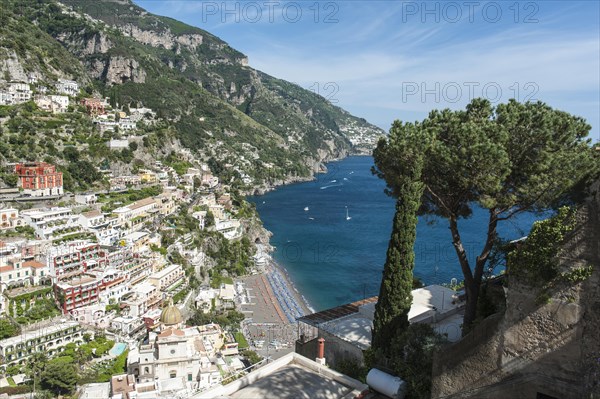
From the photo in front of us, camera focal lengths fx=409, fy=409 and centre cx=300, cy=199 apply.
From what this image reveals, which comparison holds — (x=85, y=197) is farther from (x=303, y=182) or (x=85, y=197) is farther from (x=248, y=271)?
(x=303, y=182)

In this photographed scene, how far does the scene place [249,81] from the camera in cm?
16162

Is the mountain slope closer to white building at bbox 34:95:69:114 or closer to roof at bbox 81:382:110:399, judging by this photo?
white building at bbox 34:95:69:114

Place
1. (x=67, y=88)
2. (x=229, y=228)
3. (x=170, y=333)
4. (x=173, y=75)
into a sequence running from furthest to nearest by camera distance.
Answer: (x=173, y=75), (x=67, y=88), (x=229, y=228), (x=170, y=333)

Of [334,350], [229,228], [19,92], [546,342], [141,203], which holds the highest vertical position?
[19,92]

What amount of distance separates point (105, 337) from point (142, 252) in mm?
9566

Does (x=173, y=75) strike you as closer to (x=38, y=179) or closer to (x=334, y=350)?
(x=38, y=179)

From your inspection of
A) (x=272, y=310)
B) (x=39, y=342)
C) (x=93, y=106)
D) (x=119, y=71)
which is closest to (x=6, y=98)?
(x=93, y=106)

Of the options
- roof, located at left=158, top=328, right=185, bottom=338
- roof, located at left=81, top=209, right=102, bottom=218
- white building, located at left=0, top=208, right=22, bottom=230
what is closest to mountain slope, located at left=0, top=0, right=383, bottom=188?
white building, located at left=0, top=208, right=22, bottom=230

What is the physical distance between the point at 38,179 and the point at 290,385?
38692 millimetres

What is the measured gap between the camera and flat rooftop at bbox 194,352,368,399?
5.36m

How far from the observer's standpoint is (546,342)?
4.69 meters

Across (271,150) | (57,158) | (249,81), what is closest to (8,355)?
(57,158)

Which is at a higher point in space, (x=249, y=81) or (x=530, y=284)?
(x=249, y=81)

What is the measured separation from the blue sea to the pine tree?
12.6m
